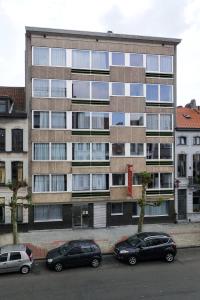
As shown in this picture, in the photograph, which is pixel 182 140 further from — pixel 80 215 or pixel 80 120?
pixel 80 215

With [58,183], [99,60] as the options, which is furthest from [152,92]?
[58,183]

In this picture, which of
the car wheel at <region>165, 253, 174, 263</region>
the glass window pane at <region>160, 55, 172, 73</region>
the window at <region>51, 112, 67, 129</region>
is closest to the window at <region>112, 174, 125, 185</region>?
the window at <region>51, 112, 67, 129</region>

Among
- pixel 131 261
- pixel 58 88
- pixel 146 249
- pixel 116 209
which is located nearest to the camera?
pixel 131 261

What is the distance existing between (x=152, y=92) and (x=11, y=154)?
14490mm

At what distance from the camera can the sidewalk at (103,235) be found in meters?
29.4

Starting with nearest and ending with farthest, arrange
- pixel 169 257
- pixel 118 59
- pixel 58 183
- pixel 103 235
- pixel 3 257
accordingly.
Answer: pixel 3 257, pixel 169 257, pixel 103 235, pixel 58 183, pixel 118 59

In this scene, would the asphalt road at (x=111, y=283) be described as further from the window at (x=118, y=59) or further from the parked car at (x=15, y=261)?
the window at (x=118, y=59)

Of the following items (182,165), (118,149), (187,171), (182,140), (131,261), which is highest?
(182,140)

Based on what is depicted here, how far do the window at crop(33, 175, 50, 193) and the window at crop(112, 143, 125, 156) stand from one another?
672cm

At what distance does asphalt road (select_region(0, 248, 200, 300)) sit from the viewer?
19.0m

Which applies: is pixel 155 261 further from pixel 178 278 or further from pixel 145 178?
pixel 145 178

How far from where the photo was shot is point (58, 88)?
34.3 metres

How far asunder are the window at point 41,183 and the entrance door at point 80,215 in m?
3.29

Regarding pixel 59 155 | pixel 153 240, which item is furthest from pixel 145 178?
pixel 59 155
